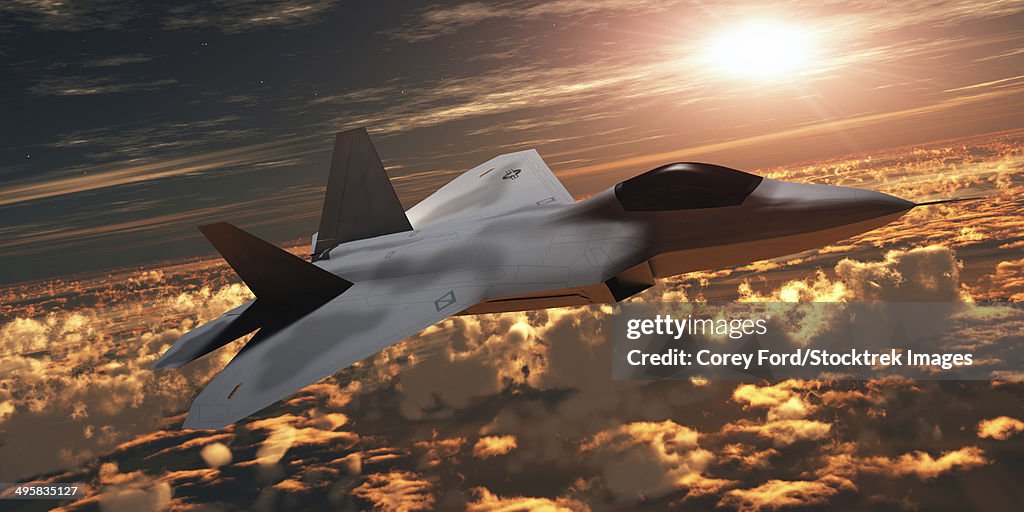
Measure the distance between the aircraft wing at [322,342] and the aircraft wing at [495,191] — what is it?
4141 millimetres

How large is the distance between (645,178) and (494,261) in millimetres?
3756

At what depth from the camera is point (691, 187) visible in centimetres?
1166

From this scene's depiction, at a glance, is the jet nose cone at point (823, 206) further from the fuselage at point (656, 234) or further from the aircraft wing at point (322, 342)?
the aircraft wing at point (322, 342)

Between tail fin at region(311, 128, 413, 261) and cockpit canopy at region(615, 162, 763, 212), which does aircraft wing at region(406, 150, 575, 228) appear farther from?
cockpit canopy at region(615, 162, 763, 212)

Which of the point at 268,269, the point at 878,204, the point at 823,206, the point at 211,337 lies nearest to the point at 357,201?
the point at 268,269

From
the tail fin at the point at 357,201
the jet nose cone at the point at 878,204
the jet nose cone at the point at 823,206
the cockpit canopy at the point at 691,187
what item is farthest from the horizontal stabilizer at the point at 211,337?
the jet nose cone at the point at 878,204

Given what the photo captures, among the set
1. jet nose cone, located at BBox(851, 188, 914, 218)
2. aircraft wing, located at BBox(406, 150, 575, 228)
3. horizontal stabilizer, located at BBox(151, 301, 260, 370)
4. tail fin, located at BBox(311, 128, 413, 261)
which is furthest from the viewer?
tail fin, located at BBox(311, 128, 413, 261)

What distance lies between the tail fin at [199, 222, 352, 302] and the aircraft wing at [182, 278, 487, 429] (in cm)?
63

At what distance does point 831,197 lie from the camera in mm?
11430

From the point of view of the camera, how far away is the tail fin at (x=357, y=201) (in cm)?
1656

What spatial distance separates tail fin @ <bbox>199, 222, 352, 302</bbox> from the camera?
11.9 m

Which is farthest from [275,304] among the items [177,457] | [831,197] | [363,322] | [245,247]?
[177,457]

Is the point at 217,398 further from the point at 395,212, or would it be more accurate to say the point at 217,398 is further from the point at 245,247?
the point at 395,212

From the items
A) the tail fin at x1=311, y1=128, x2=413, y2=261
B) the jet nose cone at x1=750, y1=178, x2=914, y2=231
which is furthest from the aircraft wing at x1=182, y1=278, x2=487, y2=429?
the jet nose cone at x1=750, y1=178, x2=914, y2=231
